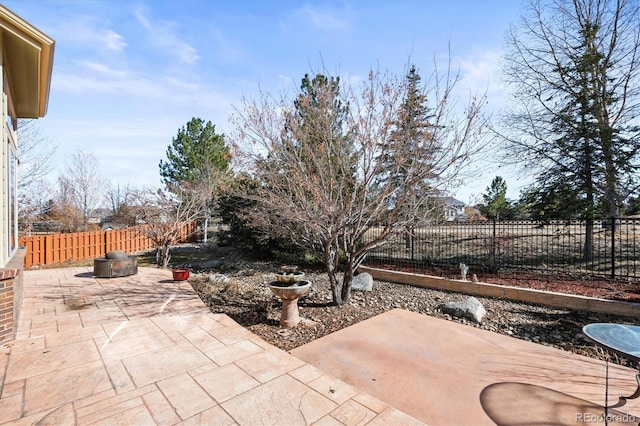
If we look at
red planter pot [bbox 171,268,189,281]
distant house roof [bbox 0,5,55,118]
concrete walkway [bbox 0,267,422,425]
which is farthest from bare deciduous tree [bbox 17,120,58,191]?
concrete walkway [bbox 0,267,422,425]

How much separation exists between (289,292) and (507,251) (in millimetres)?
6698

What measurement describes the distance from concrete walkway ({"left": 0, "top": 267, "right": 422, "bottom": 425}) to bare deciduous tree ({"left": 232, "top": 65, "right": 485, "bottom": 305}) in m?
2.32

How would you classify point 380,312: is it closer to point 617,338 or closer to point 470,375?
point 470,375

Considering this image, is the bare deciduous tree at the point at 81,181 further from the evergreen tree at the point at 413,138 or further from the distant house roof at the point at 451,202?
the distant house roof at the point at 451,202

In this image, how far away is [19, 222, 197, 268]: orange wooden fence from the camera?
10.7m

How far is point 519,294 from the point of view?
590cm

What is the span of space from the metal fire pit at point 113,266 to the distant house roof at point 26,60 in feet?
11.9

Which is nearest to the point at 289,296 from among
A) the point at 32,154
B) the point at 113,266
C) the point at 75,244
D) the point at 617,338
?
the point at 617,338

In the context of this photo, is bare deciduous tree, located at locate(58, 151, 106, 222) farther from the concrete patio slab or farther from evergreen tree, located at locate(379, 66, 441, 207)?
the concrete patio slab

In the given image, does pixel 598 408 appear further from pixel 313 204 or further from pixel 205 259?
pixel 205 259

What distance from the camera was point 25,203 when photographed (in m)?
13.3

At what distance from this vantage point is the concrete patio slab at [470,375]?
7.82 feet

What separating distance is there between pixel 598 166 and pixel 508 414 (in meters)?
9.31

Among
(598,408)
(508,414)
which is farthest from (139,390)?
(598,408)
